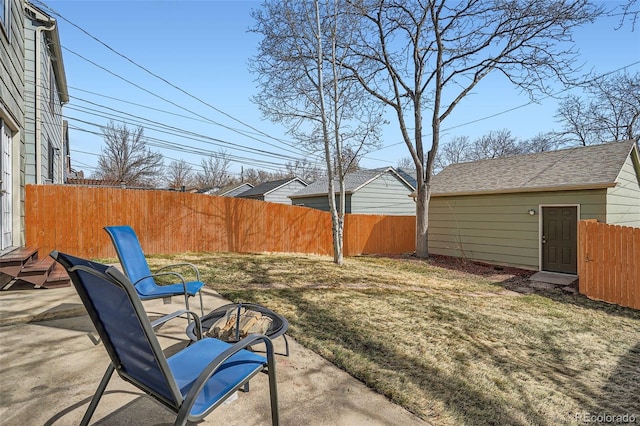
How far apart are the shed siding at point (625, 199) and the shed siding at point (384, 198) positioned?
9.14 meters

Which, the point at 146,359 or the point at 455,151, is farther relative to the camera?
the point at 455,151

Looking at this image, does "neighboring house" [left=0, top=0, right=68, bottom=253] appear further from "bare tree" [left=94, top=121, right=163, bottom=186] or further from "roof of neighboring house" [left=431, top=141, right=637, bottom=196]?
"bare tree" [left=94, top=121, right=163, bottom=186]

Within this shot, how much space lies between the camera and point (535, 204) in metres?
9.57

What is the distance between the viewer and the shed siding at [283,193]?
23.1m

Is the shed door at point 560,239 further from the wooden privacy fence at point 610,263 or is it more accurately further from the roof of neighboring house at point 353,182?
the roof of neighboring house at point 353,182

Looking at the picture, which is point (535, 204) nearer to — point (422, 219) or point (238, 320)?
point (422, 219)

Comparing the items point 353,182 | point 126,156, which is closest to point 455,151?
point 353,182

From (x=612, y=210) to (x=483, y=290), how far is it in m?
4.51

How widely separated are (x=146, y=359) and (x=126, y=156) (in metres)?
30.4

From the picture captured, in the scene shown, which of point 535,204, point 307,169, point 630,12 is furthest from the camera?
point 307,169

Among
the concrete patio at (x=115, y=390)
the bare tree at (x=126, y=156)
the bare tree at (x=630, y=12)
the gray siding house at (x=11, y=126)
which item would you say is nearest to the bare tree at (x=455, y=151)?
the bare tree at (x=126, y=156)

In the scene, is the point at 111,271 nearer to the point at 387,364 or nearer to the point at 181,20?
the point at 387,364

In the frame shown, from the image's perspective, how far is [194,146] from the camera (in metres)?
19.0

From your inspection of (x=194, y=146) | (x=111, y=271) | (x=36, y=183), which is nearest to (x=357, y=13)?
(x=36, y=183)
